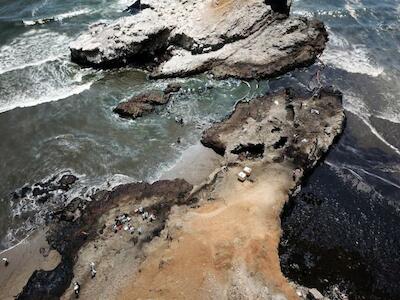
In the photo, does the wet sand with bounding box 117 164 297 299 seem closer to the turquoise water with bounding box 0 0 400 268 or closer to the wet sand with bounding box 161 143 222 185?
the wet sand with bounding box 161 143 222 185

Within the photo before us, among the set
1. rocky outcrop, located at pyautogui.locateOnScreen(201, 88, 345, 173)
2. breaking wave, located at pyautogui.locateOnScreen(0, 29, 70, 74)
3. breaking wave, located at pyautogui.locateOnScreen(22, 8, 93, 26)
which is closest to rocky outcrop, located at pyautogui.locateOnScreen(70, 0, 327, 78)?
breaking wave, located at pyautogui.locateOnScreen(0, 29, 70, 74)

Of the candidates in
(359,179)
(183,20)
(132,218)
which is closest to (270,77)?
(183,20)

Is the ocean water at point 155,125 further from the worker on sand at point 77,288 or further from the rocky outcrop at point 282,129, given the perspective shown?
the worker on sand at point 77,288

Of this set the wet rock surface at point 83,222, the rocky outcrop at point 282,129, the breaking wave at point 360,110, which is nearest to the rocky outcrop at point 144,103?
the rocky outcrop at point 282,129

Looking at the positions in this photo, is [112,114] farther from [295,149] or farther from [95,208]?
[295,149]

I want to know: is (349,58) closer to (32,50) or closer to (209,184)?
(209,184)

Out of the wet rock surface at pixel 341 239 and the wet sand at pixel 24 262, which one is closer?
the wet sand at pixel 24 262

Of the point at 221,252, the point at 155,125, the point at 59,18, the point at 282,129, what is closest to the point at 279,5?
the point at 282,129
